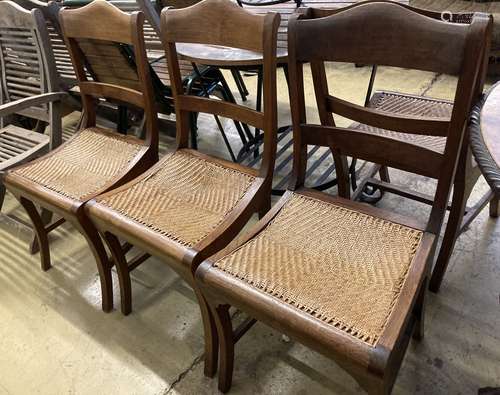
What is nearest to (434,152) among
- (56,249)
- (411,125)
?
(411,125)

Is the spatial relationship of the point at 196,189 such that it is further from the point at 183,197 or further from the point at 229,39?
the point at 229,39

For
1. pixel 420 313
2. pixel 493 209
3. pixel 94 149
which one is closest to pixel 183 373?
pixel 420 313

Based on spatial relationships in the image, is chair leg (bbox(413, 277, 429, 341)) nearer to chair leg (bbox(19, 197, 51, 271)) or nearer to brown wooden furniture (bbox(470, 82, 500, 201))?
brown wooden furniture (bbox(470, 82, 500, 201))

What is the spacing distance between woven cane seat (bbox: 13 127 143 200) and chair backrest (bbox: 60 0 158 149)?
13 centimetres

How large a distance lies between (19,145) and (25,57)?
1.48 feet

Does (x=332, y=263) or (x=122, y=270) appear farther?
(x=122, y=270)

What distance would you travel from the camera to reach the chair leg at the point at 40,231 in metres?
1.70

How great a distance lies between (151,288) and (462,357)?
1.29 meters

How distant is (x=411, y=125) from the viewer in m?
1.08

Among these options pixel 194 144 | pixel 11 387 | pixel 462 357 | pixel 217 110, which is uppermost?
pixel 217 110

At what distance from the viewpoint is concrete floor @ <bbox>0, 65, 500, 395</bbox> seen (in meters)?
1.35

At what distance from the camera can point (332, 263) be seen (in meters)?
1.04

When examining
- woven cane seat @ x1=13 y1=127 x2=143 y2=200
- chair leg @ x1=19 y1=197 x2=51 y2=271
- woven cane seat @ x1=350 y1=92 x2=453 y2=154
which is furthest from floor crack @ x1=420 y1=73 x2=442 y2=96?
chair leg @ x1=19 y1=197 x2=51 y2=271

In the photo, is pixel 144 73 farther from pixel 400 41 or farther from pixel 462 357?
pixel 462 357
